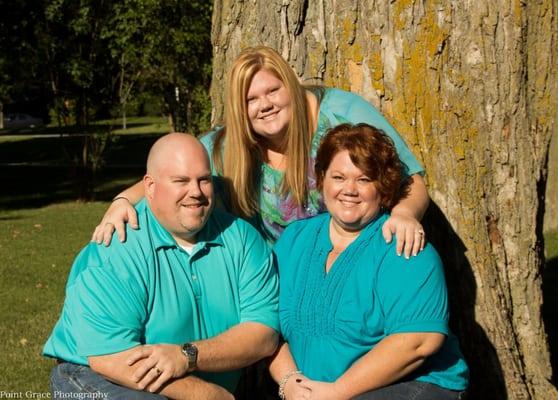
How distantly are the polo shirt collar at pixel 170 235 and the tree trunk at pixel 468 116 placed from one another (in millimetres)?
1227

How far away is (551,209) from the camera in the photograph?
13914 mm

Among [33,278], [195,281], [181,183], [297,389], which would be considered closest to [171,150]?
[181,183]

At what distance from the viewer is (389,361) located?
3.50 meters

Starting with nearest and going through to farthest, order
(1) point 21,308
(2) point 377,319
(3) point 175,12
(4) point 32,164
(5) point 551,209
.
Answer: (2) point 377,319, (1) point 21,308, (5) point 551,209, (3) point 175,12, (4) point 32,164

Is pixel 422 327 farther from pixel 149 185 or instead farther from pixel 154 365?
pixel 149 185

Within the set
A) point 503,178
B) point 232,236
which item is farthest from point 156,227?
point 503,178

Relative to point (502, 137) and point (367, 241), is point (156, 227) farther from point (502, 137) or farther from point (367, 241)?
point (502, 137)

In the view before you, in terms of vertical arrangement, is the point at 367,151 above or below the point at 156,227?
above

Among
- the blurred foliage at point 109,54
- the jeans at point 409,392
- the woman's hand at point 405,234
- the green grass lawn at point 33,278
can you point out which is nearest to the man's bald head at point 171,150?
the woman's hand at point 405,234

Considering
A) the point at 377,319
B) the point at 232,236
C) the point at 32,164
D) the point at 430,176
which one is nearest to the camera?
the point at 377,319

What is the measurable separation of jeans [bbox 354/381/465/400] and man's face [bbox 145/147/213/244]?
95 centimetres

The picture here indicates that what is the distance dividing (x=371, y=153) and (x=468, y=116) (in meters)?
1.08

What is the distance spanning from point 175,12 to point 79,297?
15933 millimetres

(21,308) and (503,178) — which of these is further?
(21,308)
